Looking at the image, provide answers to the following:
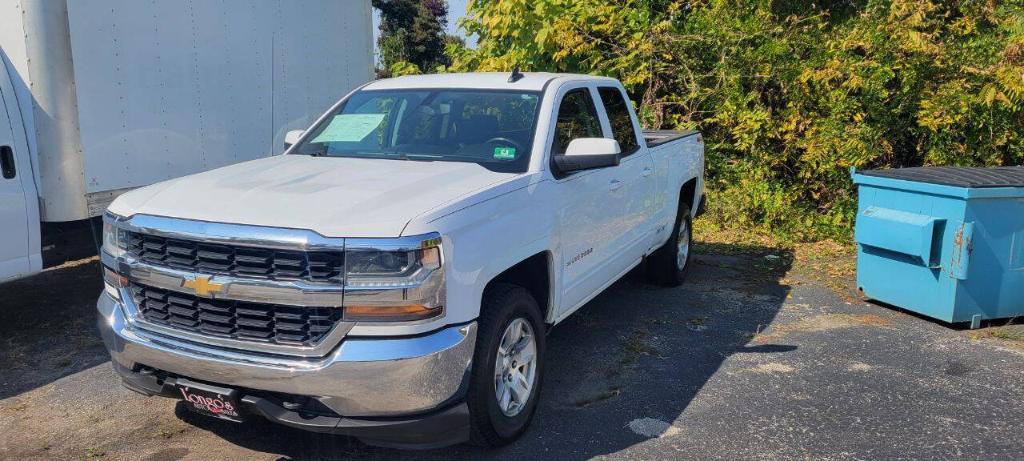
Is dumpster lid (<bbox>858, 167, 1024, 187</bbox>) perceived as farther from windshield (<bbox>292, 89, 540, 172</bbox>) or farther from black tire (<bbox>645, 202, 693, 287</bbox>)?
windshield (<bbox>292, 89, 540, 172</bbox>)

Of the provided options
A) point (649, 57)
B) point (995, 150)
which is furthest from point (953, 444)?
point (649, 57)

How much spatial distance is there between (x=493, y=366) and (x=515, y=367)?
0.37m

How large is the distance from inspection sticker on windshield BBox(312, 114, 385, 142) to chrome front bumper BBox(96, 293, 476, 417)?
5.96ft

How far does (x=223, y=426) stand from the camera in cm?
416

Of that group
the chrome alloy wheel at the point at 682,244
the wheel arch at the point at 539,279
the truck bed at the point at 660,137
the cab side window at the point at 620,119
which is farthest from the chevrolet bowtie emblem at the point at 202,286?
the chrome alloy wheel at the point at 682,244

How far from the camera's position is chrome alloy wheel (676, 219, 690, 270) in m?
7.09

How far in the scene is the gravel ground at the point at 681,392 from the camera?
3984 mm

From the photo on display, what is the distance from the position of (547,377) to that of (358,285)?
210 cm

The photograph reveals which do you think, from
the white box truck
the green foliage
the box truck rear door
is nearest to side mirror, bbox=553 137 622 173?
the white box truck

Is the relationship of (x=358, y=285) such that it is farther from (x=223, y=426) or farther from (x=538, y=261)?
(x=223, y=426)

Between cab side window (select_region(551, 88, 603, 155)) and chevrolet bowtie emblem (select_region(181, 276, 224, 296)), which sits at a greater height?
cab side window (select_region(551, 88, 603, 155))

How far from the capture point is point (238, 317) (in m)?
3.35

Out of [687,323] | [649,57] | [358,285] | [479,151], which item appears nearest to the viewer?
[358,285]

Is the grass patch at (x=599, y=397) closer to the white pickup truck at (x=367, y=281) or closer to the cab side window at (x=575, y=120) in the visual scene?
the white pickup truck at (x=367, y=281)
